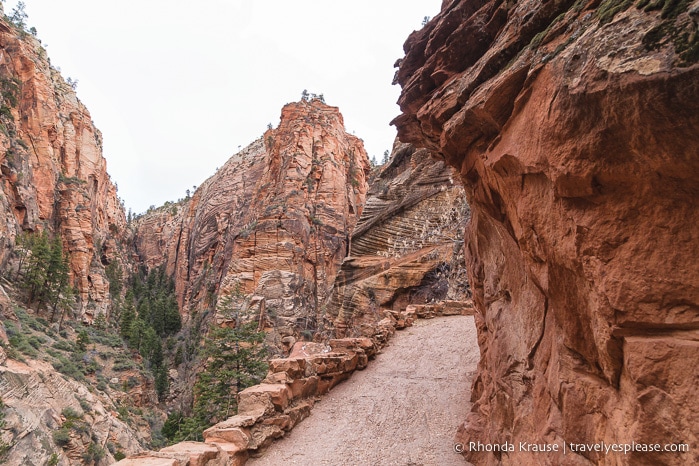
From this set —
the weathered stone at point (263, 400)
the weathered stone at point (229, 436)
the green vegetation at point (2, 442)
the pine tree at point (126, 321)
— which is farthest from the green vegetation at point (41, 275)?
the weathered stone at point (229, 436)

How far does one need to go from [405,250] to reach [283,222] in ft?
98.7

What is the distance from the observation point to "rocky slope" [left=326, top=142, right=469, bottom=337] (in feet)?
69.5

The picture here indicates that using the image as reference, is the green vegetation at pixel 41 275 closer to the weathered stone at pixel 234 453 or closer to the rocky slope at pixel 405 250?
the rocky slope at pixel 405 250

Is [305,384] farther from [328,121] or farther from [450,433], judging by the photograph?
[328,121]

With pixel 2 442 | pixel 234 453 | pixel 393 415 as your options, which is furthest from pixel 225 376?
pixel 234 453

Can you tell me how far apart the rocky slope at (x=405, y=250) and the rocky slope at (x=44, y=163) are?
33.8 metres

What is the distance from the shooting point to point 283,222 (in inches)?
1970

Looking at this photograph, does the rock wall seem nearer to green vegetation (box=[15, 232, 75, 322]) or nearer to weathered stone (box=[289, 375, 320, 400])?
weathered stone (box=[289, 375, 320, 400])

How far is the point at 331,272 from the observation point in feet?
173

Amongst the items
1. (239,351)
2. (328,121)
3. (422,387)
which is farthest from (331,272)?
(422,387)

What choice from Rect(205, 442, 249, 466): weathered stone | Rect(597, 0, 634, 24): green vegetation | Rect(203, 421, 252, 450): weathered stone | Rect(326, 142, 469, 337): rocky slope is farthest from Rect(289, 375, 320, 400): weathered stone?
Rect(326, 142, 469, 337): rocky slope

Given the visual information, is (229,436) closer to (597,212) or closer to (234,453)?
(234,453)

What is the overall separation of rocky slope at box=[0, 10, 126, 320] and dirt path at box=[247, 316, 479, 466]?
40.2 metres

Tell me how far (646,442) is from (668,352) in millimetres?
681
